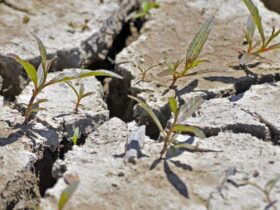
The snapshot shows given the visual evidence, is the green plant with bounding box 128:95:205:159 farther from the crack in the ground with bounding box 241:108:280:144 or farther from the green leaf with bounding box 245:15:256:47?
the green leaf with bounding box 245:15:256:47

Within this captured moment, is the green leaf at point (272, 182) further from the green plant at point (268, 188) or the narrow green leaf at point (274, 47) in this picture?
the narrow green leaf at point (274, 47)

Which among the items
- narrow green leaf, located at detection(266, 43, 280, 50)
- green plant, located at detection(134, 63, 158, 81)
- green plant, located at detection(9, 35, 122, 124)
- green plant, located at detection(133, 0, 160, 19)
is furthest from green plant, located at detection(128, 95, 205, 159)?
green plant, located at detection(133, 0, 160, 19)

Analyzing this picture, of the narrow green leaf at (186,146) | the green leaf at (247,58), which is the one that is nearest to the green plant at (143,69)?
the green leaf at (247,58)

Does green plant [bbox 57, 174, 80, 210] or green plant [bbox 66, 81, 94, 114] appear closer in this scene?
green plant [bbox 57, 174, 80, 210]

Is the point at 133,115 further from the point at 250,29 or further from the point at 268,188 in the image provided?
the point at 268,188

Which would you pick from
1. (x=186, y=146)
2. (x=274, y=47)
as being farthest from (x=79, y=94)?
(x=274, y=47)

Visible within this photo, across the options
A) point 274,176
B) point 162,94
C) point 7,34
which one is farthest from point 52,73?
point 274,176

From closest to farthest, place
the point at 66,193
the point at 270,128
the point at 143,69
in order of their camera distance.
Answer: the point at 66,193 < the point at 270,128 < the point at 143,69

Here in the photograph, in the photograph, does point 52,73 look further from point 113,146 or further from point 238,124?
point 238,124
